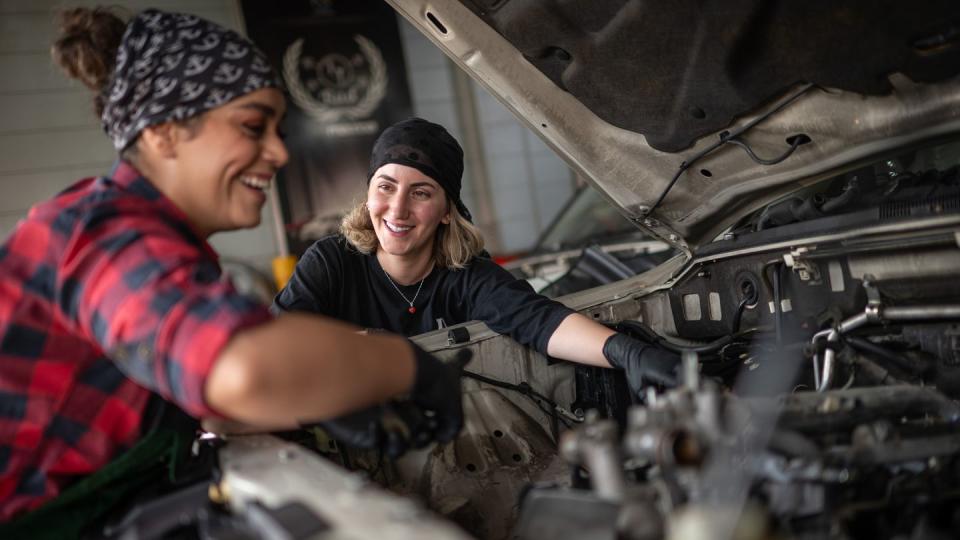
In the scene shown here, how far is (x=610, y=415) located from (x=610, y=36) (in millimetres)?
945

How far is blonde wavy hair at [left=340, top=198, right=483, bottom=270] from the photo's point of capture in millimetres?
2197

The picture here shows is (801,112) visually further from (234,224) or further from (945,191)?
(234,224)

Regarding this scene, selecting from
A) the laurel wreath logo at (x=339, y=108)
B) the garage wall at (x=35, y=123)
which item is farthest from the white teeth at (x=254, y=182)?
the laurel wreath logo at (x=339, y=108)

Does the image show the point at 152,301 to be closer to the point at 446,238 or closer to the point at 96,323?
the point at 96,323

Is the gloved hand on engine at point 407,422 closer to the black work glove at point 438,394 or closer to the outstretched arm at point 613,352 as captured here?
the black work glove at point 438,394

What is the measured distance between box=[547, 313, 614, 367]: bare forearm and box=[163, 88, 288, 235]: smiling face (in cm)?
89

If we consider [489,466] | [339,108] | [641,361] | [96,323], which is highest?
[339,108]

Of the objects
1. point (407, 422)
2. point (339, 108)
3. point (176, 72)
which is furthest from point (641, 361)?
point (339, 108)

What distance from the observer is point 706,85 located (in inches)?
64.6

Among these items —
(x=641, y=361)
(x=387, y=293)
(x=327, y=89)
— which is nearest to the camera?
(x=641, y=361)

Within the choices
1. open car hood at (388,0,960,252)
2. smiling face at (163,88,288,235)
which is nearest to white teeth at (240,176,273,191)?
smiling face at (163,88,288,235)

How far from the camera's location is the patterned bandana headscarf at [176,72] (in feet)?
3.58

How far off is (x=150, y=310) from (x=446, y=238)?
4.49 ft

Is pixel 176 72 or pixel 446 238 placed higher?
pixel 176 72
